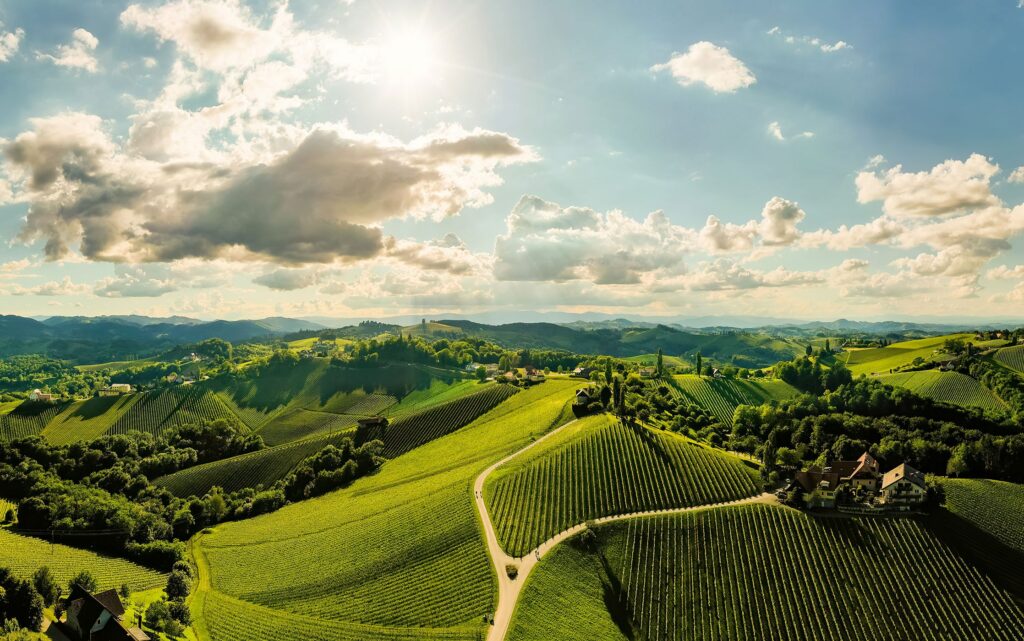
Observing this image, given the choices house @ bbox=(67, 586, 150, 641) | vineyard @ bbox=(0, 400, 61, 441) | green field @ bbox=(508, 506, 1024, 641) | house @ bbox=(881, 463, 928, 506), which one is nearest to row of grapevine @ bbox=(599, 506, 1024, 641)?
green field @ bbox=(508, 506, 1024, 641)

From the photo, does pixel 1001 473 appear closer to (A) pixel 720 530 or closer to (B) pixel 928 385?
(A) pixel 720 530

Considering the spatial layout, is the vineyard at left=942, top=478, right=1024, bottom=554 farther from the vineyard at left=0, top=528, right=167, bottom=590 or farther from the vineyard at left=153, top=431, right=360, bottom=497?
the vineyard at left=153, top=431, right=360, bottom=497

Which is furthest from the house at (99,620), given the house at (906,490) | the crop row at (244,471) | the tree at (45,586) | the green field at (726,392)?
the green field at (726,392)

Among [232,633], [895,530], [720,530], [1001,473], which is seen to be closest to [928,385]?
[1001,473]

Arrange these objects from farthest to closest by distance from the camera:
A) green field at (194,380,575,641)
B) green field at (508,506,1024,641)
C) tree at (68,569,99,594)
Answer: tree at (68,569,99,594) → green field at (194,380,575,641) → green field at (508,506,1024,641)

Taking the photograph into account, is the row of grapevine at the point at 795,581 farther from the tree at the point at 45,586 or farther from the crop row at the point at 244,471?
the crop row at the point at 244,471

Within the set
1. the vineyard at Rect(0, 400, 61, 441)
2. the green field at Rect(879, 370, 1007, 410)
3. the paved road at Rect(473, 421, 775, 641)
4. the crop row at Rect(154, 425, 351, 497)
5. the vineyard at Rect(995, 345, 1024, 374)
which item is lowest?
the crop row at Rect(154, 425, 351, 497)

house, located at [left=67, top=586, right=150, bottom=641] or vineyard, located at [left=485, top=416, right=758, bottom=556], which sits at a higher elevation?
vineyard, located at [left=485, top=416, right=758, bottom=556]
